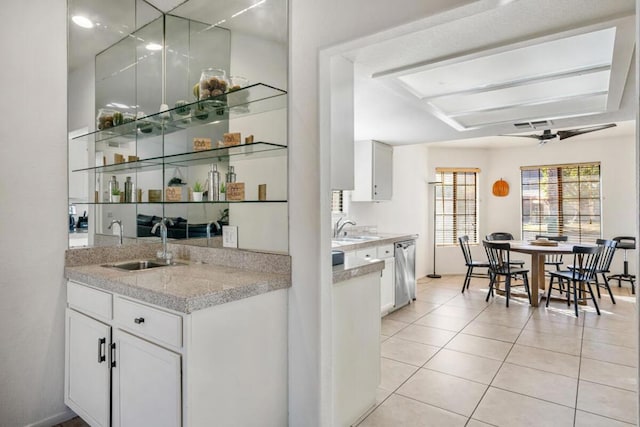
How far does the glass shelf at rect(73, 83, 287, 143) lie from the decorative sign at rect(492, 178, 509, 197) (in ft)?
21.3

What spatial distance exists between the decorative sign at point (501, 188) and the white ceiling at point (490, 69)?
3129 mm

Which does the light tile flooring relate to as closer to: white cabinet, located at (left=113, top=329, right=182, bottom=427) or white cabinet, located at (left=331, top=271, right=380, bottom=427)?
white cabinet, located at (left=331, top=271, right=380, bottom=427)

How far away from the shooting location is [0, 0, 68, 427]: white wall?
2029 mm

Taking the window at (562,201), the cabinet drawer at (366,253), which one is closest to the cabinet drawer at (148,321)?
the cabinet drawer at (366,253)

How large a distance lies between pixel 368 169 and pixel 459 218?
130 inches

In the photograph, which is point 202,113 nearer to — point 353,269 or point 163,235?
point 163,235

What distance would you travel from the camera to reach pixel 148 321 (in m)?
1.65

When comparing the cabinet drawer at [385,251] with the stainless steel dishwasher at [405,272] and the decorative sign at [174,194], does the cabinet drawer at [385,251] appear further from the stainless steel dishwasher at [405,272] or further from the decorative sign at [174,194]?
the decorative sign at [174,194]

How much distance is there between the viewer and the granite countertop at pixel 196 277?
1.58m

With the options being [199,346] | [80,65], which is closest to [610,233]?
[199,346]

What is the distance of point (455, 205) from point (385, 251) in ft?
12.2

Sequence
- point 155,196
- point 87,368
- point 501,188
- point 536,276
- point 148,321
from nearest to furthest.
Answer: point 148,321 < point 87,368 < point 155,196 < point 536,276 < point 501,188

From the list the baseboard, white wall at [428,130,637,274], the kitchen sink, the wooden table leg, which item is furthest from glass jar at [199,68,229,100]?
white wall at [428,130,637,274]

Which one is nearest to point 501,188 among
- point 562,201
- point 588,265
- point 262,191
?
point 562,201
